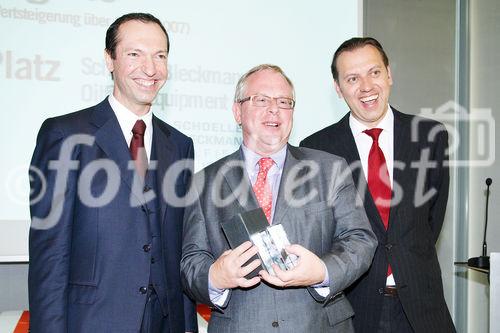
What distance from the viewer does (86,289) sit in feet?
6.18

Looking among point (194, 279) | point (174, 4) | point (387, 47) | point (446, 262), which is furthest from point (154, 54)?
point (446, 262)

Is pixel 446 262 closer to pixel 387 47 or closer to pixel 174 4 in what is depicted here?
pixel 387 47

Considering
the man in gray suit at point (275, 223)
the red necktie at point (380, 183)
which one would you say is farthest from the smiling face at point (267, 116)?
the red necktie at point (380, 183)

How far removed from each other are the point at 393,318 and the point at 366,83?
0.98 m

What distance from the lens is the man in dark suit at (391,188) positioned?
6.86 ft

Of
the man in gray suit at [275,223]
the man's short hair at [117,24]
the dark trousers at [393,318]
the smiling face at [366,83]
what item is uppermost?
the man's short hair at [117,24]

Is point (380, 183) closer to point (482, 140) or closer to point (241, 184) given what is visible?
point (241, 184)

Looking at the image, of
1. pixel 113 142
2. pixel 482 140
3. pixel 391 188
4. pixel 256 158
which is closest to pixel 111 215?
pixel 113 142

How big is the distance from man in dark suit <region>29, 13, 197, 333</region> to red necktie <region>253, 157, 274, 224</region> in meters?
0.41

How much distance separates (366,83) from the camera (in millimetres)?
2328

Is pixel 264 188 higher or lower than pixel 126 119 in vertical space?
lower

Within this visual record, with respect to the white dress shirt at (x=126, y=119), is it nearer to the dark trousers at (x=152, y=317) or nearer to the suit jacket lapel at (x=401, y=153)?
the dark trousers at (x=152, y=317)

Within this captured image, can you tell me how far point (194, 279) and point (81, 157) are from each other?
61cm

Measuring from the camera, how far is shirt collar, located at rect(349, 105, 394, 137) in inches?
92.4
